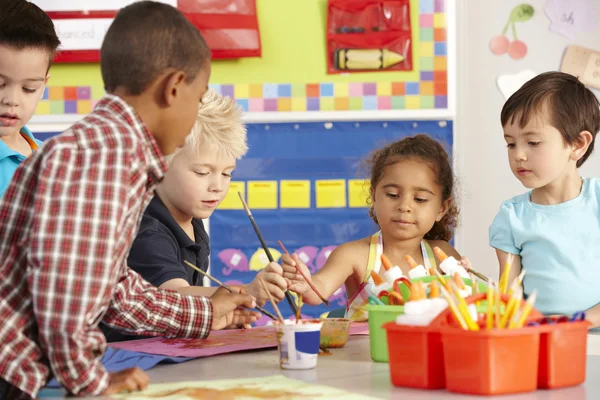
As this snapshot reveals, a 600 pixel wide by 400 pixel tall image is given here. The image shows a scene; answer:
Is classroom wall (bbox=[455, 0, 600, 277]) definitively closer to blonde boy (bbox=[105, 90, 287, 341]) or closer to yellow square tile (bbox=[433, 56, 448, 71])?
yellow square tile (bbox=[433, 56, 448, 71])

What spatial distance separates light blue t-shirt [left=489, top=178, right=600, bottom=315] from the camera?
1636 millimetres

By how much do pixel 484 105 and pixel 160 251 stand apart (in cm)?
183

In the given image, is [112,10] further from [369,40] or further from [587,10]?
[587,10]

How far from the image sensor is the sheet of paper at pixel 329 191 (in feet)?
10.00

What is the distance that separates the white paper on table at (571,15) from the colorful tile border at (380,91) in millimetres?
424

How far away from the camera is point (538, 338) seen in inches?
37.1

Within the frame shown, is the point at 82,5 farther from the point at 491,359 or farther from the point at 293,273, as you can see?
the point at 491,359

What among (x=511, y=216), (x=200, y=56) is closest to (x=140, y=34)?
(x=200, y=56)

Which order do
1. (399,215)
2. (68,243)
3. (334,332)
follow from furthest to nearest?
(399,215)
(334,332)
(68,243)

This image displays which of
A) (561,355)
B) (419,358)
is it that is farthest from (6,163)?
(561,355)

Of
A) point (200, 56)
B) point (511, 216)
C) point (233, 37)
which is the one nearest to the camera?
point (200, 56)

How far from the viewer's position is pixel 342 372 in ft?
3.58

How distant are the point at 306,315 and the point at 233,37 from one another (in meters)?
1.07

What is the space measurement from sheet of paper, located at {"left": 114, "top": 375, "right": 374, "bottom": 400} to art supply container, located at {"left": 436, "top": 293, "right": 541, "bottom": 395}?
111mm
